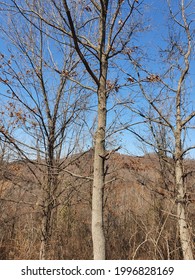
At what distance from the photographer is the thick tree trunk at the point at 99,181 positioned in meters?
2.65

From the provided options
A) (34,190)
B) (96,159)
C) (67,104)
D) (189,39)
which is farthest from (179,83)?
(34,190)

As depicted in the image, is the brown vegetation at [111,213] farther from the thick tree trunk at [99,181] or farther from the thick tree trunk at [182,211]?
the thick tree trunk at [99,181]

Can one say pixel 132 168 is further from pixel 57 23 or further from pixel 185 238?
pixel 57 23

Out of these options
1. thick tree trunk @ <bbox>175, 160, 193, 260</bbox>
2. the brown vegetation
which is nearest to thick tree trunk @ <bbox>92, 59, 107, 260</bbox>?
thick tree trunk @ <bbox>175, 160, 193, 260</bbox>

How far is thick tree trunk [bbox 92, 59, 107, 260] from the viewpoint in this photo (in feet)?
8.70

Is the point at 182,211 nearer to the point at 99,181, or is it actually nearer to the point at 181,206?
the point at 181,206

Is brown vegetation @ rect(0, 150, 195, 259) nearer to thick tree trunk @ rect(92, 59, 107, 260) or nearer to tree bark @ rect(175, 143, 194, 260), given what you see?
tree bark @ rect(175, 143, 194, 260)

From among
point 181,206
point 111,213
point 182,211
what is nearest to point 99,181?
point 181,206

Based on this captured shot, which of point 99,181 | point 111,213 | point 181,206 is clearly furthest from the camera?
point 111,213

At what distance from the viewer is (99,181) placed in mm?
2816

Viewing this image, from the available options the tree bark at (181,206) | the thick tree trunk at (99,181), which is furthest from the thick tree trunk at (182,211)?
the thick tree trunk at (99,181)

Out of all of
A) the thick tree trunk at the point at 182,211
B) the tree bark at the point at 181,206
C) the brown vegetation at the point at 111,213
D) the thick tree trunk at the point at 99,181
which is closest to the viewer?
the thick tree trunk at the point at 99,181

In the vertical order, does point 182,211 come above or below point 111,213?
above

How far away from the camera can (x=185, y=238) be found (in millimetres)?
4617
